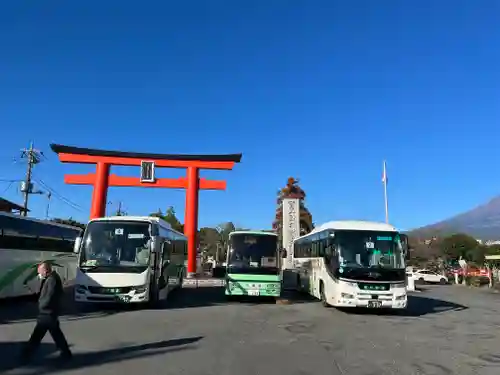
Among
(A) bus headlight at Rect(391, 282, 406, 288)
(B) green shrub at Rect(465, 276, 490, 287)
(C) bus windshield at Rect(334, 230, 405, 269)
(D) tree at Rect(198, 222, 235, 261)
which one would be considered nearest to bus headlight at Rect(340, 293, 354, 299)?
(C) bus windshield at Rect(334, 230, 405, 269)

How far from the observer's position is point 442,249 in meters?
55.4

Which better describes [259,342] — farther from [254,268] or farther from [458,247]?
[458,247]

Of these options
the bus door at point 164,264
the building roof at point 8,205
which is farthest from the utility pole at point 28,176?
the bus door at point 164,264

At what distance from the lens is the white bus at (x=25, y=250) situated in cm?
1446

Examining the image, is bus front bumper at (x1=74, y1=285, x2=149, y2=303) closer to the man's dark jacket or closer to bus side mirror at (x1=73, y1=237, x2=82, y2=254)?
bus side mirror at (x1=73, y1=237, x2=82, y2=254)

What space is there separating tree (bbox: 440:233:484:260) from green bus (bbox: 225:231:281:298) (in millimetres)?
43234

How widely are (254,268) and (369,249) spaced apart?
435 centimetres

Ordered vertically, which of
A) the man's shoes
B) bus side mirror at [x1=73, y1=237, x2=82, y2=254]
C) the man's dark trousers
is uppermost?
bus side mirror at [x1=73, y1=237, x2=82, y2=254]

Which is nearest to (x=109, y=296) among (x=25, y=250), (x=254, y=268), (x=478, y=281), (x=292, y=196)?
(x=25, y=250)

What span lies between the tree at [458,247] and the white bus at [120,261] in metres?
46.9

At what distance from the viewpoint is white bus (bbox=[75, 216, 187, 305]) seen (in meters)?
13.5

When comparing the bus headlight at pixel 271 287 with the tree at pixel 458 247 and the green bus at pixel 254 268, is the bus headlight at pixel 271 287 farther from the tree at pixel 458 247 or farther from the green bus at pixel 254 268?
the tree at pixel 458 247

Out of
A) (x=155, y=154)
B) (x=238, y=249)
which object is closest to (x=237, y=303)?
(x=238, y=249)

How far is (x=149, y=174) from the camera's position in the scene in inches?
1163
